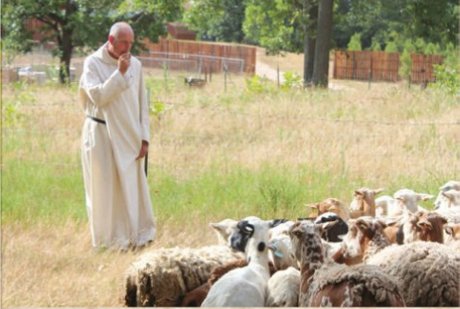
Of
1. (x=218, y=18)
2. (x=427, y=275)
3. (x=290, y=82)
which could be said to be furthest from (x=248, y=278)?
(x=218, y=18)

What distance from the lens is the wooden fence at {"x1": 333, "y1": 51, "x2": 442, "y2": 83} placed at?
1115 inches

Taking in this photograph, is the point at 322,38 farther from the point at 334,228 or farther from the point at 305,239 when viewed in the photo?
the point at 305,239

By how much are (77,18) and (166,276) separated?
19.0 meters

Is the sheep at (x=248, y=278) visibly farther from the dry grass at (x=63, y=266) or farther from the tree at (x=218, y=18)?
the tree at (x=218, y=18)

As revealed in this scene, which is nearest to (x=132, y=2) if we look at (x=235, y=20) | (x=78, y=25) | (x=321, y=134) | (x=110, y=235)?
(x=235, y=20)

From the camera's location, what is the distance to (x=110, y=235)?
25.8ft

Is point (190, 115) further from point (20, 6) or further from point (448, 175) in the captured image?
point (20, 6)

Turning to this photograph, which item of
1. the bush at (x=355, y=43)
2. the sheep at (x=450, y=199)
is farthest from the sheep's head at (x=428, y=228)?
the bush at (x=355, y=43)

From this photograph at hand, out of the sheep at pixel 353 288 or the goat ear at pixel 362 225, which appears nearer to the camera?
the sheep at pixel 353 288

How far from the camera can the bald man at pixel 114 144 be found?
25.4 ft

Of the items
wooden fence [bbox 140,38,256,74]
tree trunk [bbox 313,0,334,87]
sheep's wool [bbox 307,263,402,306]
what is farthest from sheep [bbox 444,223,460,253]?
wooden fence [bbox 140,38,256,74]

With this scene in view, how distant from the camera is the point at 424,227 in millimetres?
5824

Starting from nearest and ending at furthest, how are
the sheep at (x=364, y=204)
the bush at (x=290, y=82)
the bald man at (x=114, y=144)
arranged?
the sheep at (x=364, y=204)
the bald man at (x=114, y=144)
the bush at (x=290, y=82)

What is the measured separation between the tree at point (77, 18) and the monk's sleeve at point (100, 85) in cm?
1139
